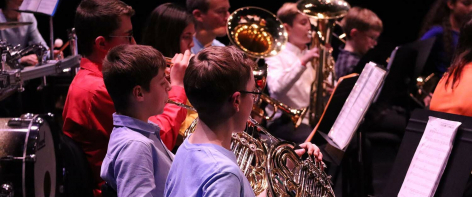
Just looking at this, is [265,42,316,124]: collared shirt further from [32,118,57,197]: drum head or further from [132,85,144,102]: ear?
[132,85,144,102]: ear

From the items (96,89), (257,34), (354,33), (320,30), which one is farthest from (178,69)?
(354,33)

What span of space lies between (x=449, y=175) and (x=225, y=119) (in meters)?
0.87

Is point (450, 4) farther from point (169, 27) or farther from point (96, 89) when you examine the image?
point (96, 89)

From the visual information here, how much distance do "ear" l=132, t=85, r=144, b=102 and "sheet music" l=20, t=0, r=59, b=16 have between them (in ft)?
4.71

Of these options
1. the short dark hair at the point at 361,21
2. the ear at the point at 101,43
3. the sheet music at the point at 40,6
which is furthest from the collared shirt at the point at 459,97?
the sheet music at the point at 40,6

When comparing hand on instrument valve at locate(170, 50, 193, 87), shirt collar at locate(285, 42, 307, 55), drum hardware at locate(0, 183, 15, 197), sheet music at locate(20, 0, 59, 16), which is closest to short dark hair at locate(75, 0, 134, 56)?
hand on instrument valve at locate(170, 50, 193, 87)

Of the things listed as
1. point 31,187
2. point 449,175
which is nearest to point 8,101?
point 31,187

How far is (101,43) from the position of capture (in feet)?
7.00

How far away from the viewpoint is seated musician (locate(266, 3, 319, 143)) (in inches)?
139

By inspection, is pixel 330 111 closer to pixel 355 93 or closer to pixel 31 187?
pixel 355 93

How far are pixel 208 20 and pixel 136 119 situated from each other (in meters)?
1.63

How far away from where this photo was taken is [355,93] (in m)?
2.37

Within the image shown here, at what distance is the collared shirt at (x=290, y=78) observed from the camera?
362cm

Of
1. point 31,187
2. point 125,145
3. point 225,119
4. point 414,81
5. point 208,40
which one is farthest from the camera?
point 414,81
